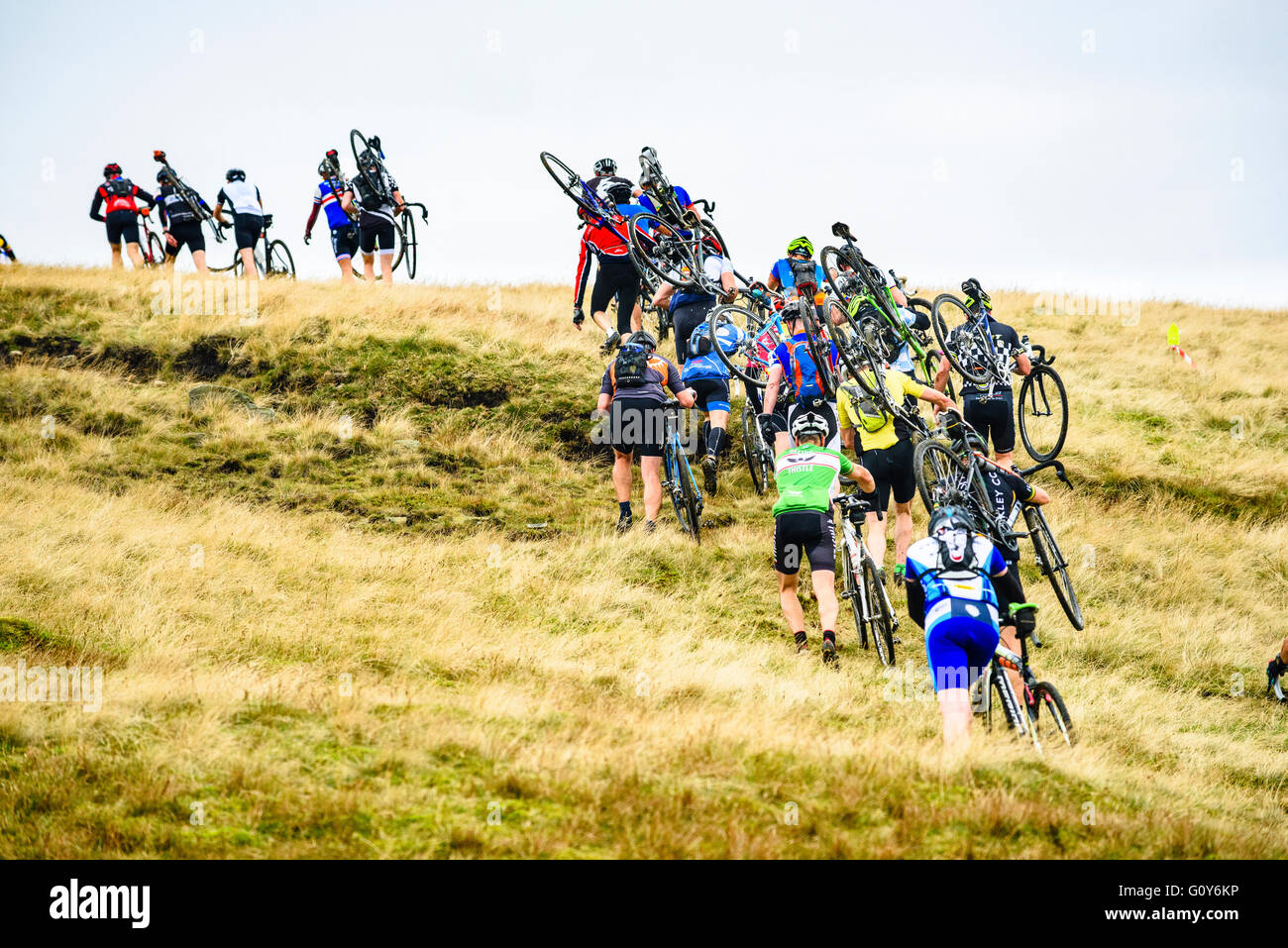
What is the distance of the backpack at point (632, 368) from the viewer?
1152 centimetres

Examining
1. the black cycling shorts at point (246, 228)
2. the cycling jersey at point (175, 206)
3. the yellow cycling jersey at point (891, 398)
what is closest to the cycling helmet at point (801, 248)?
the yellow cycling jersey at point (891, 398)

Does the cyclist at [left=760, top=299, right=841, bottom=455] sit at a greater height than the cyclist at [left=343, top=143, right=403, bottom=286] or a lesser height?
lesser

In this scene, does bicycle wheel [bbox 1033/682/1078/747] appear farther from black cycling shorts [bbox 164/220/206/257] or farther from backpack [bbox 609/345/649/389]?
black cycling shorts [bbox 164/220/206/257]

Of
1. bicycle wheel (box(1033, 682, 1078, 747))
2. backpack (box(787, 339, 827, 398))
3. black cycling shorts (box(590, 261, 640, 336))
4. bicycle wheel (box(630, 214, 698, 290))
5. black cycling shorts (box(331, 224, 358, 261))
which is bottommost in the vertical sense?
bicycle wheel (box(1033, 682, 1078, 747))

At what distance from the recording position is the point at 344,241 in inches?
723

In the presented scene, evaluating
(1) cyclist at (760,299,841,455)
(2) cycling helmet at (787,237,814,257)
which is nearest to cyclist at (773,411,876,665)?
(1) cyclist at (760,299,841,455)

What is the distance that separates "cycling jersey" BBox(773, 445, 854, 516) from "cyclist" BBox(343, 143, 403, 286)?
10952mm

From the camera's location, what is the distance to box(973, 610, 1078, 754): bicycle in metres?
7.27

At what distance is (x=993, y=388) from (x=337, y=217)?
11.5 meters

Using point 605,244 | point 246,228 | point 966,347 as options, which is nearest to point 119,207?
point 246,228

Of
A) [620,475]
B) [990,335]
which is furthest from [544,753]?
[990,335]

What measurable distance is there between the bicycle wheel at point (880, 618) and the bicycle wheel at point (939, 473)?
78 cm
